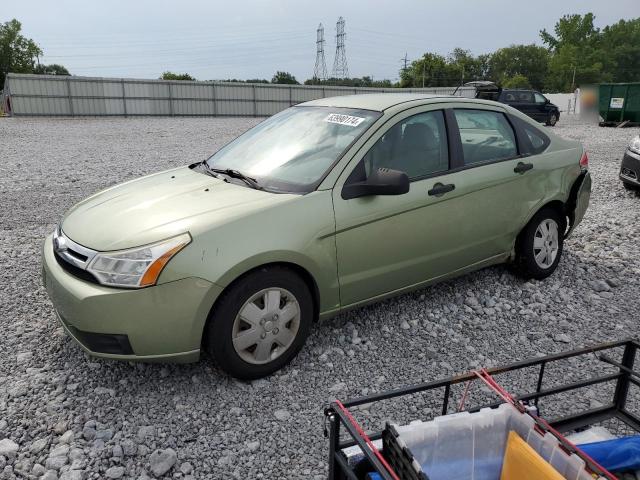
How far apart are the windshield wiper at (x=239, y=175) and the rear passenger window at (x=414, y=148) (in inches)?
28.3

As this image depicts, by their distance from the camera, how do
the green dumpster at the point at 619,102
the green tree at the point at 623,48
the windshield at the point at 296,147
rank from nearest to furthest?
the windshield at the point at 296,147, the green dumpster at the point at 619,102, the green tree at the point at 623,48

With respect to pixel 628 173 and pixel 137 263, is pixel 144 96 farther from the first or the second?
pixel 137 263

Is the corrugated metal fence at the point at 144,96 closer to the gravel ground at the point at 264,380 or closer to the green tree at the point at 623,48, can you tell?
the gravel ground at the point at 264,380

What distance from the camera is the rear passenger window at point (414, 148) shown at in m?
3.54

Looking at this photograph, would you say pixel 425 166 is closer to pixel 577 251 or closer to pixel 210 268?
pixel 210 268

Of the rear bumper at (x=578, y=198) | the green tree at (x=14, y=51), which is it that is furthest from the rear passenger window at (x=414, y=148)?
the green tree at (x=14, y=51)

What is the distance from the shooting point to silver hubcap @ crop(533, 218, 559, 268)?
15.0 ft

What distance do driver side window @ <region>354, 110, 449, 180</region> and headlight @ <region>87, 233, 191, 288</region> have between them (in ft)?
4.26

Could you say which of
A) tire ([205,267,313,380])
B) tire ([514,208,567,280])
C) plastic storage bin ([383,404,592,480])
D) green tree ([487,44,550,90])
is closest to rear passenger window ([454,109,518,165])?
tire ([514,208,567,280])

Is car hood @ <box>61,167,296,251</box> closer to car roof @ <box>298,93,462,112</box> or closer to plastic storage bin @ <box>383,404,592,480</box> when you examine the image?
car roof @ <box>298,93,462,112</box>

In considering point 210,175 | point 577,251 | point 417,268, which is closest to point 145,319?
point 210,175

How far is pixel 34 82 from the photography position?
2683 centimetres

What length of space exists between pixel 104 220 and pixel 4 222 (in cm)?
409

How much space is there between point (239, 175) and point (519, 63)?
367 ft
